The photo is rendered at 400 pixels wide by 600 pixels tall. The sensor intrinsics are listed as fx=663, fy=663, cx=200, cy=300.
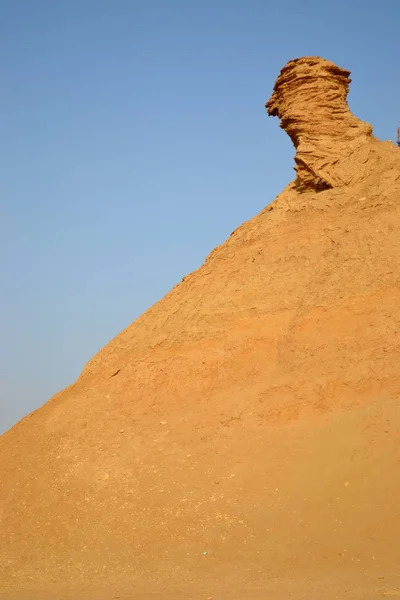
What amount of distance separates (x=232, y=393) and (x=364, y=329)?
3.02 metres

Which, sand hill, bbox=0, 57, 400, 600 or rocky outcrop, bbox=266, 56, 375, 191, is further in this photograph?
rocky outcrop, bbox=266, 56, 375, 191

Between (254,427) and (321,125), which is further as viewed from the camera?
(321,125)

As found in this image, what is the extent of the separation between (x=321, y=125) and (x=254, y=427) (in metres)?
8.69

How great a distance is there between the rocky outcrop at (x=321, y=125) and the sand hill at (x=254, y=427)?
0.17ft

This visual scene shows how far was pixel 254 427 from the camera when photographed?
13.0 m

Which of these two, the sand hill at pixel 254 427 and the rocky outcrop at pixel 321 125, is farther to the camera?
the rocky outcrop at pixel 321 125

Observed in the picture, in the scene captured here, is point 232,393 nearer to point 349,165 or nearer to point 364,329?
point 364,329

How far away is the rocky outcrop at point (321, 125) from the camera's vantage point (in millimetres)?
16859

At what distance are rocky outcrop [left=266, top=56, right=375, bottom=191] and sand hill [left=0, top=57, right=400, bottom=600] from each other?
0.17 feet

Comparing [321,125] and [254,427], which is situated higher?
[321,125]

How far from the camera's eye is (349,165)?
16719 millimetres

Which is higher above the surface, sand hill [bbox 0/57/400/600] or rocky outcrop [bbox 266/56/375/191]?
rocky outcrop [bbox 266/56/375/191]

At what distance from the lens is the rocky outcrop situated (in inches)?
664

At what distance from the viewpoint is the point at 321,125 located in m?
17.5
